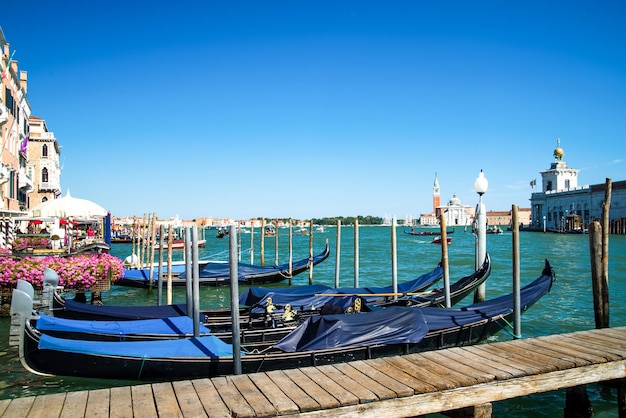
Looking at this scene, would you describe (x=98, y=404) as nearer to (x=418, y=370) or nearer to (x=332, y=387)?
(x=332, y=387)

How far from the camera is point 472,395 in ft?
13.8

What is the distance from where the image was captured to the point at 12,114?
68.0ft

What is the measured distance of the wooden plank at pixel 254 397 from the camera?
147 inches

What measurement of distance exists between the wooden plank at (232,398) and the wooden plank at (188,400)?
0.20 m

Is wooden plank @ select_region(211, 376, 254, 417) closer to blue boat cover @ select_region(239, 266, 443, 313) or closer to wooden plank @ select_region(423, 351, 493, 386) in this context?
wooden plank @ select_region(423, 351, 493, 386)

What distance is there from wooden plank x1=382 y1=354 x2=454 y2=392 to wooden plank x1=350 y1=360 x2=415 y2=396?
0.16 metres

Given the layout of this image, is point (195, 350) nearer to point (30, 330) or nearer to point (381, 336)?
point (30, 330)

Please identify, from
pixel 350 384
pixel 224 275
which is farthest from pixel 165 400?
pixel 224 275

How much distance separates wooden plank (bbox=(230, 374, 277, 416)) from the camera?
3.73 meters

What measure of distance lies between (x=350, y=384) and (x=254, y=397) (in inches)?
31.3

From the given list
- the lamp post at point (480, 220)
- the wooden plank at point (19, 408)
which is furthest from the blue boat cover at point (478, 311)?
the wooden plank at point (19, 408)

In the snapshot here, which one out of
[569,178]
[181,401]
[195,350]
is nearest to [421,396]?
[181,401]

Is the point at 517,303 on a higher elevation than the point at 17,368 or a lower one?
higher

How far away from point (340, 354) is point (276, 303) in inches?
131
